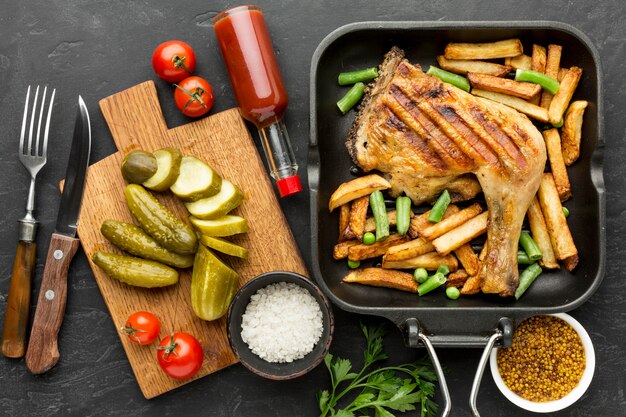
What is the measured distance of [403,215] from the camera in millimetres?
3574

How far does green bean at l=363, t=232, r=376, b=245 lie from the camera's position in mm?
3594

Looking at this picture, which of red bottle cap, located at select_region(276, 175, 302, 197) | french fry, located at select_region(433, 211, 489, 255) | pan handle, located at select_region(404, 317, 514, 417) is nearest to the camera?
pan handle, located at select_region(404, 317, 514, 417)

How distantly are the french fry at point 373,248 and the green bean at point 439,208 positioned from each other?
0.21 metres

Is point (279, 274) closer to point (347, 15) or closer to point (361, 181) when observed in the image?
point (361, 181)

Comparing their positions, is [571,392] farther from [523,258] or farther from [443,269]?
[443,269]

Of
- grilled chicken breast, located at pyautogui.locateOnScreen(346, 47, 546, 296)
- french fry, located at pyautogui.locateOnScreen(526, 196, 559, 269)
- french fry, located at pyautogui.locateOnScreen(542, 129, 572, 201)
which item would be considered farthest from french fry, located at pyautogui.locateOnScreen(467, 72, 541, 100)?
french fry, located at pyautogui.locateOnScreen(526, 196, 559, 269)

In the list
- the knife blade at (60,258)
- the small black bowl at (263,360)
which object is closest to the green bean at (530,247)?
the small black bowl at (263,360)

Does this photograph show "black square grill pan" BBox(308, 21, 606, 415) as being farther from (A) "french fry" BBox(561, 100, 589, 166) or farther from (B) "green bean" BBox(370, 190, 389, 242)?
(B) "green bean" BBox(370, 190, 389, 242)

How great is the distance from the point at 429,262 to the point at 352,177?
68 cm

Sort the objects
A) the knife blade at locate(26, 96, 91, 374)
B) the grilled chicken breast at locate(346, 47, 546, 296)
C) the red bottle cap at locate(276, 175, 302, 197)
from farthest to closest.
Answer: the knife blade at locate(26, 96, 91, 374)
the red bottle cap at locate(276, 175, 302, 197)
the grilled chicken breast at locate(346, 47, 546, 296)

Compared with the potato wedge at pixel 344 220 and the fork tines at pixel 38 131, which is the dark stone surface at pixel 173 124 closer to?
the fork tines at pixel 38 131

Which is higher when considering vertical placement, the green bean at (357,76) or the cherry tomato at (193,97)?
the green bean at (357,76)

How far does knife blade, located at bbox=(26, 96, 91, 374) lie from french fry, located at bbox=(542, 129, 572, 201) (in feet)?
8.96

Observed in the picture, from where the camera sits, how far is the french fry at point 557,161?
141 inches
